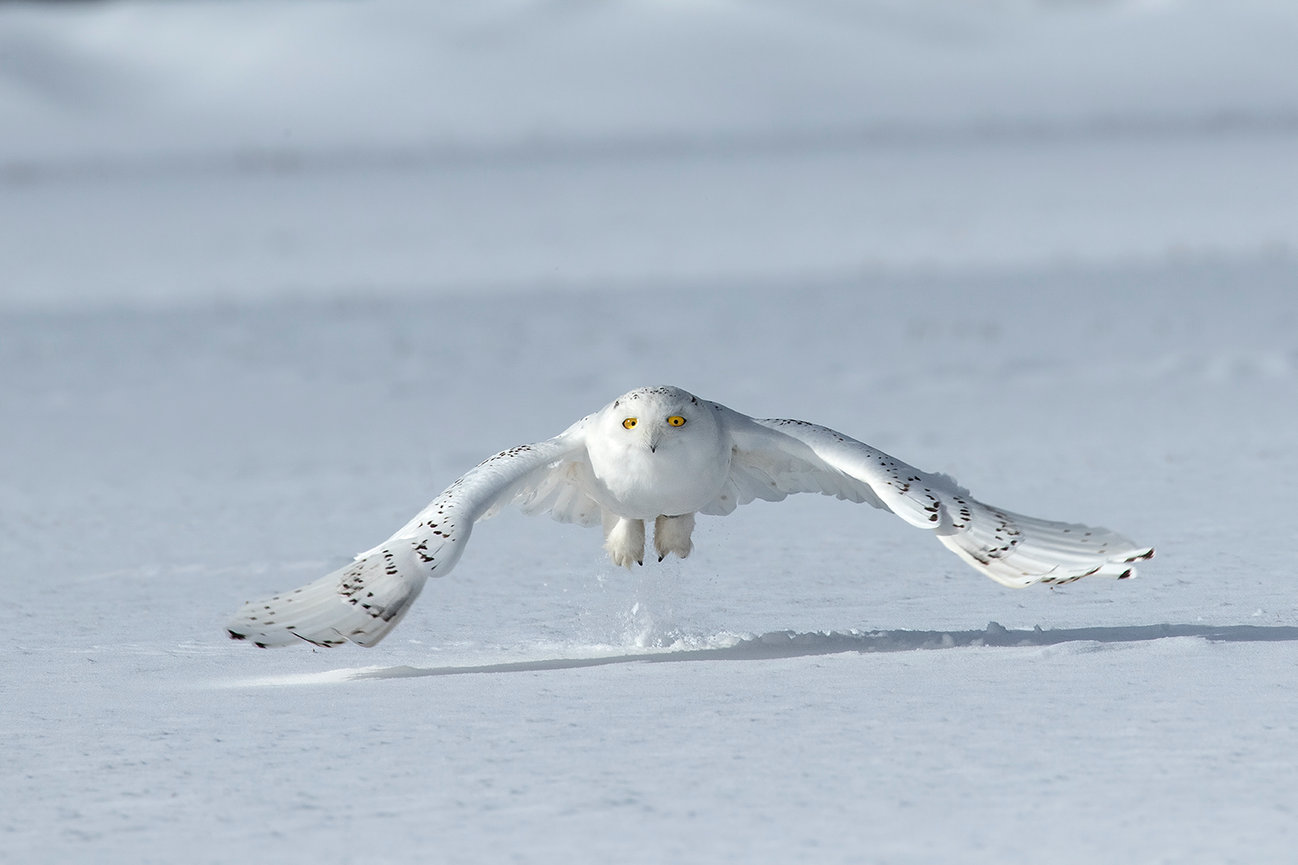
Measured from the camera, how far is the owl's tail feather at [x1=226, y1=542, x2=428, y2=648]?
17.6ft

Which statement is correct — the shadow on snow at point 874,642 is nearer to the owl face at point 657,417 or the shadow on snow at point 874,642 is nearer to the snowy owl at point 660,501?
the snowy owl at point 660,501

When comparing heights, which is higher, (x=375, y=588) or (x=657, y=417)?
(x=657, y=417)

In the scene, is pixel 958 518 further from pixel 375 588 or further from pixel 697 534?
pixel 697 534

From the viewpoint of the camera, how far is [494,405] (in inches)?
468

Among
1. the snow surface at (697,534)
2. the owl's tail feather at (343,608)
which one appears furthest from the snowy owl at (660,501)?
the snow surface at (697,534)

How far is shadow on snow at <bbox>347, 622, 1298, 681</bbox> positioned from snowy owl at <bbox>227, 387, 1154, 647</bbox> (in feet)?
0.84

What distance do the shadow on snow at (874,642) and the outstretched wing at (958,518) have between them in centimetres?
25

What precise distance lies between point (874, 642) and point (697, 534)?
94.2 inches

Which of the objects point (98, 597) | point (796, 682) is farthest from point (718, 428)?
point (98, 597)

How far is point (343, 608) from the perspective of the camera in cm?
544

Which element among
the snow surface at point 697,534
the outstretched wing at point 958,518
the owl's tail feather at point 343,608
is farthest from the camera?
the outstretched wing at point 958,518

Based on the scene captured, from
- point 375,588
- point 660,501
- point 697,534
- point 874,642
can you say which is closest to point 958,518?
point 874,642

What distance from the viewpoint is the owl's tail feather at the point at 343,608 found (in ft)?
17.6

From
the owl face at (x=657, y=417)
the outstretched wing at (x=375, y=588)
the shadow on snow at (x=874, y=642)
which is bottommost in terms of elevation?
the shadow on snow at (x=874, y=642)
